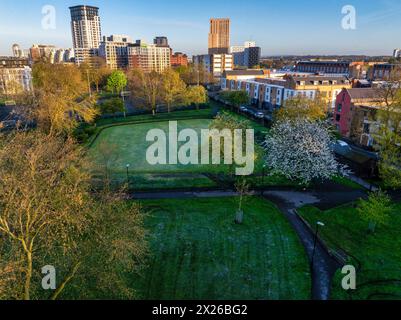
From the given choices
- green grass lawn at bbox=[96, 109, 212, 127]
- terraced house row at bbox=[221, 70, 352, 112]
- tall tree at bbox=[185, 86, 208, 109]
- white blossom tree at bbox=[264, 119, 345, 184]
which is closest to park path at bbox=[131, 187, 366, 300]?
white blossom tree at bbox=[264, 119, 345, 184]

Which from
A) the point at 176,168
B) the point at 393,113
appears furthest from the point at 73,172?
the point at 393,113

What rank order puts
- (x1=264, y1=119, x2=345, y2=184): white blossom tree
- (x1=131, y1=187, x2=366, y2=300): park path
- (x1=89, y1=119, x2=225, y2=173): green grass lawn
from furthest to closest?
(x1=89, y1=119, x2=225, y2=173): green grass lawn
(x1=264, y1=119, x2=345, y2=184): white blossom tree
(x1=131, y1=187, x2=366, y2=300): park path

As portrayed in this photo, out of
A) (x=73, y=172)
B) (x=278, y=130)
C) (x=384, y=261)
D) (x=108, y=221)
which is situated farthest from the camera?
(x=278, y=130)

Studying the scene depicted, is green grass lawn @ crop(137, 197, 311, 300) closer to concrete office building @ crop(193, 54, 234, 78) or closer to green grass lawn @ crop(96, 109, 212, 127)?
green grass lawn @ crop(96, 109, 212, 127)

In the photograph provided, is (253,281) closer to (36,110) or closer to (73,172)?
(73,172)

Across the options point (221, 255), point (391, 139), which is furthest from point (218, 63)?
point (221, 255)

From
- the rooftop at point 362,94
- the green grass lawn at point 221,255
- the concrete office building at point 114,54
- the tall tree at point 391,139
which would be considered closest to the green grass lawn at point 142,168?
the green grass lawn at point 221,255
